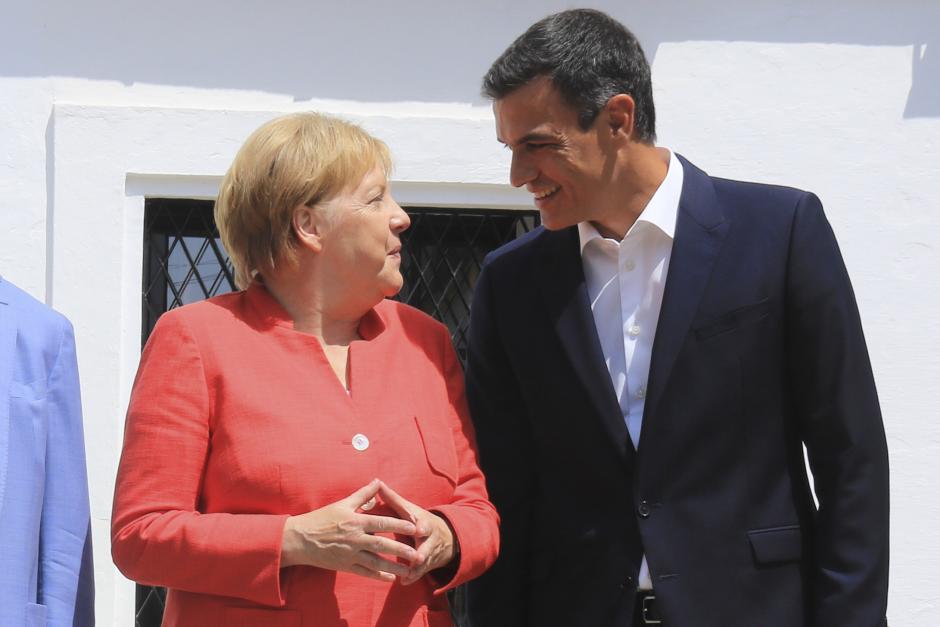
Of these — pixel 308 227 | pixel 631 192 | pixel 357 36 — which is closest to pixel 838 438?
pixel 631 192

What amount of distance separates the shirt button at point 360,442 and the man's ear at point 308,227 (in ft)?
1.37

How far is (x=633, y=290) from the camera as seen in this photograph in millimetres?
2883

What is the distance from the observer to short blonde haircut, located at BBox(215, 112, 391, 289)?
2.86 m

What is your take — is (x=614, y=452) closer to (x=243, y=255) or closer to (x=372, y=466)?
(x=372, y=466)

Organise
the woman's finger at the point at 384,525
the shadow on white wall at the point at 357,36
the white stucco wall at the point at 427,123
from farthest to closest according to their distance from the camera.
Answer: the shadow on white wall at the point at 357,36, the white stucco wall at the point at 427,123, the woman's finger at the point at 384,525

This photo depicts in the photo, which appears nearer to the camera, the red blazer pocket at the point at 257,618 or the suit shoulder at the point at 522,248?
A: the red blazer pocket at the point at 257,618

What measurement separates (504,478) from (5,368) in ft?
3.52

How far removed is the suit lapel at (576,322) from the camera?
2779mm

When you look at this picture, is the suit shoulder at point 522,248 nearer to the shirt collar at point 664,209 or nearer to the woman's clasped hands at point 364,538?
the shirt collar at point 664,209

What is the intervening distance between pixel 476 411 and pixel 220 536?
0.72 meters

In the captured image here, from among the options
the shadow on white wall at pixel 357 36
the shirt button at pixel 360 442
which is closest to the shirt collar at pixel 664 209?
the shirt button at pixel 360 442

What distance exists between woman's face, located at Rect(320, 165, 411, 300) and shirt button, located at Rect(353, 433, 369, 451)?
1.09ft

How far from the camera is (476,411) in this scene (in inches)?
121

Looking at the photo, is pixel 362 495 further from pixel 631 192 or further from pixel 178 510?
pixel 631 192
